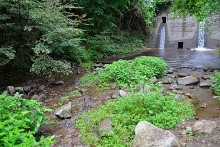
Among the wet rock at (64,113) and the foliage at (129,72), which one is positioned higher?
the foliage at (129,72)

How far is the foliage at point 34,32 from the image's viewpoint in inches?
225

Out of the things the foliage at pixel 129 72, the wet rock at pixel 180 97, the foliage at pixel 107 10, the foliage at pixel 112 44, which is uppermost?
the foliage at pixel 107 10

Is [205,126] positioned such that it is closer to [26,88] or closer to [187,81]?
[187,81]

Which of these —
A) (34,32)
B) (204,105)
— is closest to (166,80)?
(204,105)

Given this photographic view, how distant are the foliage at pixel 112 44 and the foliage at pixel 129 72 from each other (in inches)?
115

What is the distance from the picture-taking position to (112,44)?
11.3 meters

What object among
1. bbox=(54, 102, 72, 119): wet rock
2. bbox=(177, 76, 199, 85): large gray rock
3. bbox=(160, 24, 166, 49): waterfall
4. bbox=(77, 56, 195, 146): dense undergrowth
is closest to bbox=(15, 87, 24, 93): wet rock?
bbox=(54, 102, 72, 119): wet rock

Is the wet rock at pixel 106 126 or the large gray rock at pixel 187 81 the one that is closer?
the wet rock at pixel 106 126

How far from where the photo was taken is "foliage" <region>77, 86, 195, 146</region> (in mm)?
3668

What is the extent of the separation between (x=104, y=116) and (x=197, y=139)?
1597mm

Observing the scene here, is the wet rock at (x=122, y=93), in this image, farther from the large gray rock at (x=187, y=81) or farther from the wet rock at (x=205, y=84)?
the wet rock at (x=205, y=84)

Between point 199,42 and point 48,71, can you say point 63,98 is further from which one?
point 199,42

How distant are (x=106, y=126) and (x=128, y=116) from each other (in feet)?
1.41

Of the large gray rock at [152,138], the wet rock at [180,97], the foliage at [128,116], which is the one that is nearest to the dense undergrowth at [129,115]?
the foliage at [128,116]
